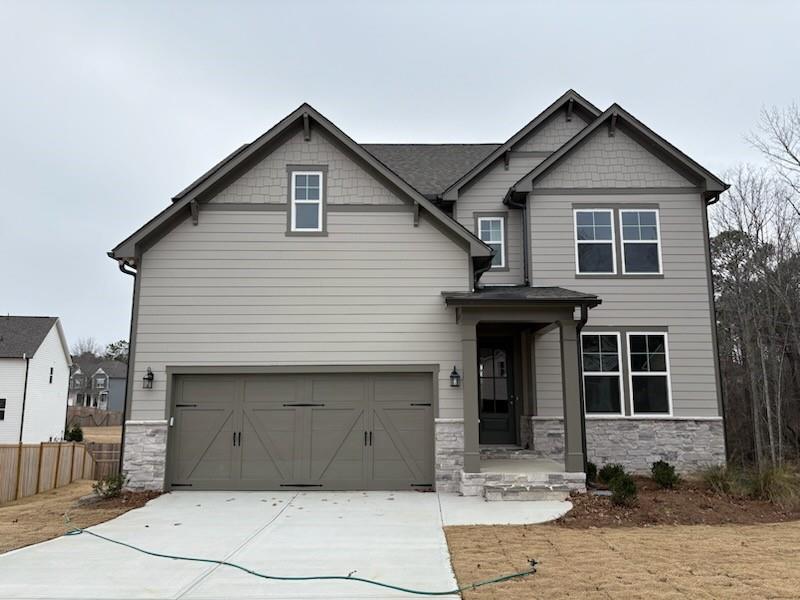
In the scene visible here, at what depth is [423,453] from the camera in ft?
36.1

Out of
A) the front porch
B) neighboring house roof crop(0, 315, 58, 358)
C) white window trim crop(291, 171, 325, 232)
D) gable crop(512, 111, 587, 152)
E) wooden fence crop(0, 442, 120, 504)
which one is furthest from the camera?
neighboring house roof crop(0, 315, 58, 358)

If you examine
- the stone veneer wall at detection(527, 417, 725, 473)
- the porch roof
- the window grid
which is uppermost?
the window grid

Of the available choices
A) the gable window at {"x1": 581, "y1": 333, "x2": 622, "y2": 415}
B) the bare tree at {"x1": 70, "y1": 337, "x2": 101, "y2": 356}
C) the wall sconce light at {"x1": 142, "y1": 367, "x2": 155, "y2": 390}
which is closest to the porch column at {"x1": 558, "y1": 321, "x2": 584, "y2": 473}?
the gable window at {"x1": 581, "y1": 333, "x2": 622, "y2": 415}

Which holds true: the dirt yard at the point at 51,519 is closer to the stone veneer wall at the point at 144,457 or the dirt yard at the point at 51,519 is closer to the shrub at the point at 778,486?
the stone veneer wall at the point at 144,457

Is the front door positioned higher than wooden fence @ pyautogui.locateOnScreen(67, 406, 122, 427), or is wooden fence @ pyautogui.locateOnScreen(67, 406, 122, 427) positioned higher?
the front door

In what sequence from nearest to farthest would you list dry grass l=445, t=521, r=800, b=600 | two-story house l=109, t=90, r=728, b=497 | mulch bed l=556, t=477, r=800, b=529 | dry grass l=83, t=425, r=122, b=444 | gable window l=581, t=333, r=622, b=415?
dry grass l=445, t=521, r=800, b=600 → mulch bed l=556, t=477, r=800, b=529 → two-story house l=109, t=90, r=728, b=497 → gable window l=581, t=333, r=622, b=415 → dry grass l=83, t=425, r=122, b=444

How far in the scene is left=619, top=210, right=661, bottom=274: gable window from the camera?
12711 mm

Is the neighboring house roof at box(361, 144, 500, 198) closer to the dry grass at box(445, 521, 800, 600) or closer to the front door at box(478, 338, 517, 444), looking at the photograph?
the front door at box(478, 338, 517, 444)

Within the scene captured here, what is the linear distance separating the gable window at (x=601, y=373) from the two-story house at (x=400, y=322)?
0.13 ft

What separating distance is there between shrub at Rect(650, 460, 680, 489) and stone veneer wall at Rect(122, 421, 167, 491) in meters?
8.90

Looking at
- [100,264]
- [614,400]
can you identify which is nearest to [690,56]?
[614,400]

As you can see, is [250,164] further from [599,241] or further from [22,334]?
[22,334]

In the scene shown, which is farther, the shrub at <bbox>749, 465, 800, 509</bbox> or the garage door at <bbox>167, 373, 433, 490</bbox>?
the garage door at <bbox>167, 373, 433, 490</bbox>

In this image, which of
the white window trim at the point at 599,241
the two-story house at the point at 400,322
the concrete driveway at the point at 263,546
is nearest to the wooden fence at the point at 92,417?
the two-story house at the point at 400,322
